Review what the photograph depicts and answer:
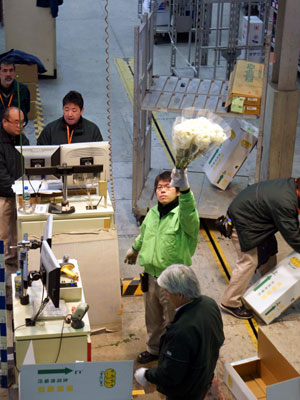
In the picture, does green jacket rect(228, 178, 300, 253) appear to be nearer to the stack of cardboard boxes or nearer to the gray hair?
the gray hair

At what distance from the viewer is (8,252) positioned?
7.87 metres

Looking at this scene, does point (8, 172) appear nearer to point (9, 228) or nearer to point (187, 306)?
point (9, 228)

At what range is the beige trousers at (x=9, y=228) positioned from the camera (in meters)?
7.68

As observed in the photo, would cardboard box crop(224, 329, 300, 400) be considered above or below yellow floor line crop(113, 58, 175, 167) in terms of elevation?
below

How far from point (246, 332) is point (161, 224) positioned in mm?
1794

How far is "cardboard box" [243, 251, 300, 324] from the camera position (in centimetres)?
730

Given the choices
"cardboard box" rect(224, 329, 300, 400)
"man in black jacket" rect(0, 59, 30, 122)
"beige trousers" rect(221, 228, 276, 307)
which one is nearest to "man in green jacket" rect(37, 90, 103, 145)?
"man in black jacket" rect(0, 59, 30, 122)

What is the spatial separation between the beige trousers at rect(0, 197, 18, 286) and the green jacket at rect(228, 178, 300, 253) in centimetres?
241

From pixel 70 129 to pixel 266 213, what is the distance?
2.34 metres

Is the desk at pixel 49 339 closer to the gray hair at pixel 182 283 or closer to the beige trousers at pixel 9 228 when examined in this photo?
the gray hair at pixel 182 283

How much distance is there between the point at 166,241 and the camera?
6.20m

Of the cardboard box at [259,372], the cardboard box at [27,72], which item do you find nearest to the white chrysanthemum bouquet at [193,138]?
the cardboard box at [259,372]

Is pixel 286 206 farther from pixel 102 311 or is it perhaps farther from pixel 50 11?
pixel 50 11

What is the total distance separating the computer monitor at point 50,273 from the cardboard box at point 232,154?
14.5 feet
